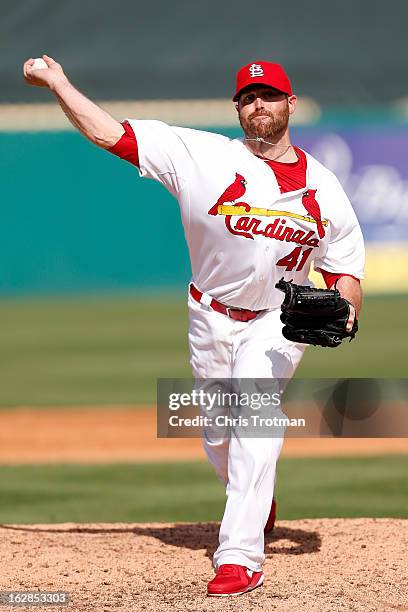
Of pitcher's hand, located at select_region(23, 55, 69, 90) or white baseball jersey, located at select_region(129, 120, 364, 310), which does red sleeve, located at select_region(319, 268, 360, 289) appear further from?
pitcher's hand, located at select_region(23, 55, 69, 90)

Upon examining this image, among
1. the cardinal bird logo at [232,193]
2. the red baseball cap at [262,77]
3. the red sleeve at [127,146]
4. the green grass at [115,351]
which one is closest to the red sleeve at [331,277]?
the cardinal bird logo at [232,193]

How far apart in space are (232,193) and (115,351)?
9.58 m

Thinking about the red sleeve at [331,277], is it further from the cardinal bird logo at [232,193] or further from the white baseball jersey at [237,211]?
the cardinal bird logo at [232,193]

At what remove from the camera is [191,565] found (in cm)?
484

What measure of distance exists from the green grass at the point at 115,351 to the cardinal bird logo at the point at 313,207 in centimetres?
606

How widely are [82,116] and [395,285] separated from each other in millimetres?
16227

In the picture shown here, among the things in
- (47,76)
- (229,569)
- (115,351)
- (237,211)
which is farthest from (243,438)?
(115,351)

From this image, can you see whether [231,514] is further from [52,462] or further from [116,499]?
[52,462]

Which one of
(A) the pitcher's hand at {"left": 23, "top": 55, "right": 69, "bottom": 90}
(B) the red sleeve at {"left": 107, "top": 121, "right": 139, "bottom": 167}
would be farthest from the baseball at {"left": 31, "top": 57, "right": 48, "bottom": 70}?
(B) the red sleeve at {"left": 107, "top": 121, "right": 139, "bottom": 167}

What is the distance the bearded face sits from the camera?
4727 mm

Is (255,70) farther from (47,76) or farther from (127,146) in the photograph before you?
(47,76)

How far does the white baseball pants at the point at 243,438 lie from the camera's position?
446cm

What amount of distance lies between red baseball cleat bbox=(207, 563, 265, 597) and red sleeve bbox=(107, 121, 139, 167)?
1.63 metres

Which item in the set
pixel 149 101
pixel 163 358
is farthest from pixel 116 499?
pixel 149 101
